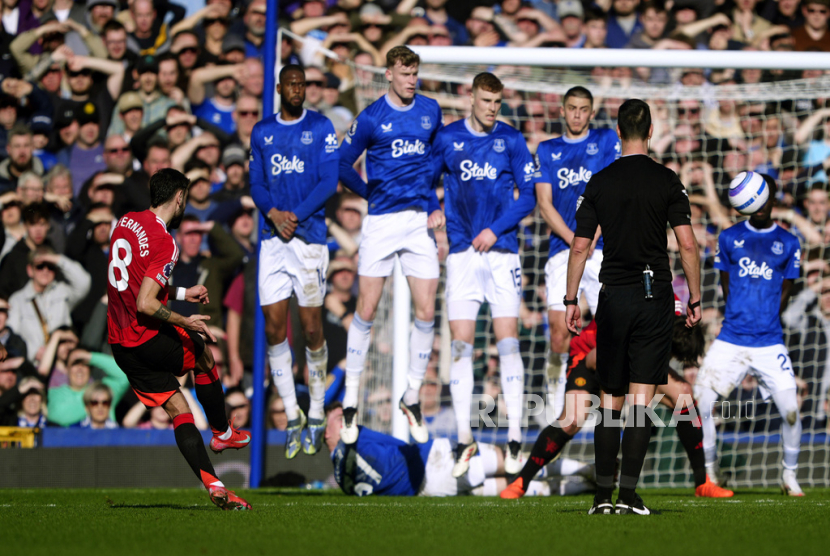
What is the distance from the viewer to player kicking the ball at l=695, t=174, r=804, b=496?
8242 millimetres

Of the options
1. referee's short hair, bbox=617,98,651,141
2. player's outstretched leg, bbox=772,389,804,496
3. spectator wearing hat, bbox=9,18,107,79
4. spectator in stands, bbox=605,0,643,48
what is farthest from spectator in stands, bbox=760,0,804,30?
spectator wearing hat, bbox=9,18,107,79

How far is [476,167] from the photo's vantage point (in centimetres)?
809

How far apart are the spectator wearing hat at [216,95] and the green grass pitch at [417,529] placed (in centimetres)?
558

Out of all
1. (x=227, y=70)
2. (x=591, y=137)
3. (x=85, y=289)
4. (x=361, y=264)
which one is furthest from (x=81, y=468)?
(x=591, y=137)

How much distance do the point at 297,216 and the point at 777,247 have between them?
4.21 m

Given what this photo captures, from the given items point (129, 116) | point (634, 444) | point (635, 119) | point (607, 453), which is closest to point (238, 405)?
point (129, 116)

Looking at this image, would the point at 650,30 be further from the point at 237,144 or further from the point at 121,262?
the point at 121,262

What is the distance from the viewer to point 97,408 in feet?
33.6

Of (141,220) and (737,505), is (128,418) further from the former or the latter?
(737,505)

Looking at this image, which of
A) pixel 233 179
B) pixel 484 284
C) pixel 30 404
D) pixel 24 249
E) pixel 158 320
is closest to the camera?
pixel 158 320

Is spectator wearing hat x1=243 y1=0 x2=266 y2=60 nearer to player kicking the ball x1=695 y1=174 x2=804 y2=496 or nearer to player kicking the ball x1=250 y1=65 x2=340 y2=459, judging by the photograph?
player kicking the ball x1=250 y1=65 x2=340 y2=459

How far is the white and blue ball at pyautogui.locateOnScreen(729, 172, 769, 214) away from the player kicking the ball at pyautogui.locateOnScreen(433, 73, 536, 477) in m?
1.68

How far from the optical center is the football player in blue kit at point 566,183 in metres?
8.22

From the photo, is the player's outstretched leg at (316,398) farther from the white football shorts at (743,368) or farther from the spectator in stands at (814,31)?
the spectator in stands at (814,31)
